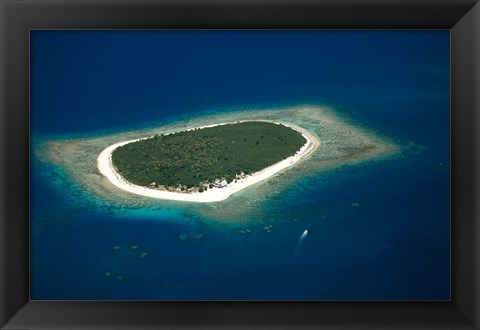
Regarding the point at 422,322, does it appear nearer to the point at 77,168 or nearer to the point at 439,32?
the point at 439,32

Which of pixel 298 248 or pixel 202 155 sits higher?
pixel 202 155

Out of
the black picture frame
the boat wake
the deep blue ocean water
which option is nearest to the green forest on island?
the deep blue ocean water
